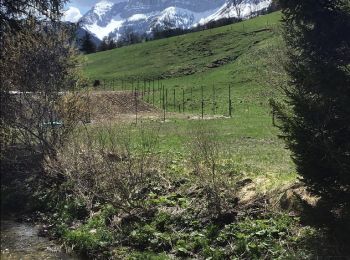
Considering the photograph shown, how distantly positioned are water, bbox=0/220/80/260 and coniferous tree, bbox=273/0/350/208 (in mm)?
6372

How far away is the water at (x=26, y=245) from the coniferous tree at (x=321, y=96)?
6.37m

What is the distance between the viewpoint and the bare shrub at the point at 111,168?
14305 mm

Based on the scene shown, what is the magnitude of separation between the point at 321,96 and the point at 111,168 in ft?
23.4

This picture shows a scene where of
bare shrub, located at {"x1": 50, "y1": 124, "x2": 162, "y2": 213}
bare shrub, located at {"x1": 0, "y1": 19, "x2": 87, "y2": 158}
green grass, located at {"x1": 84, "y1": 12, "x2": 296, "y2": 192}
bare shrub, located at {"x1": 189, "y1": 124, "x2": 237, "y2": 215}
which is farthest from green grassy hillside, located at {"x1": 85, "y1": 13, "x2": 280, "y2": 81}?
bare shrub, located at {"x1": 189, "y1": 124, "x2": 237, "y2": 215}

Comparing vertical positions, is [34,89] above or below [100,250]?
above

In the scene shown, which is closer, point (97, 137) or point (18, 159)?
point (97, 137)

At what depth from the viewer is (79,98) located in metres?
20.0

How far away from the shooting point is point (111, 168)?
14438mm

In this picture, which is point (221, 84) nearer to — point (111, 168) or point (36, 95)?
point (36, 95)

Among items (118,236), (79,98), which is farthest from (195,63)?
(118,236)

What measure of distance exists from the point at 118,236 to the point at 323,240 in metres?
5.45

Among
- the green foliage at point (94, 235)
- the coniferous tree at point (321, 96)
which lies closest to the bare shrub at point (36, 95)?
the green foliage at point (94, 235)

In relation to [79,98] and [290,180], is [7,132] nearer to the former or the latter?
[79,98]

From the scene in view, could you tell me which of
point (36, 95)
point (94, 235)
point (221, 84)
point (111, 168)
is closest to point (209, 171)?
point (111, 168)
